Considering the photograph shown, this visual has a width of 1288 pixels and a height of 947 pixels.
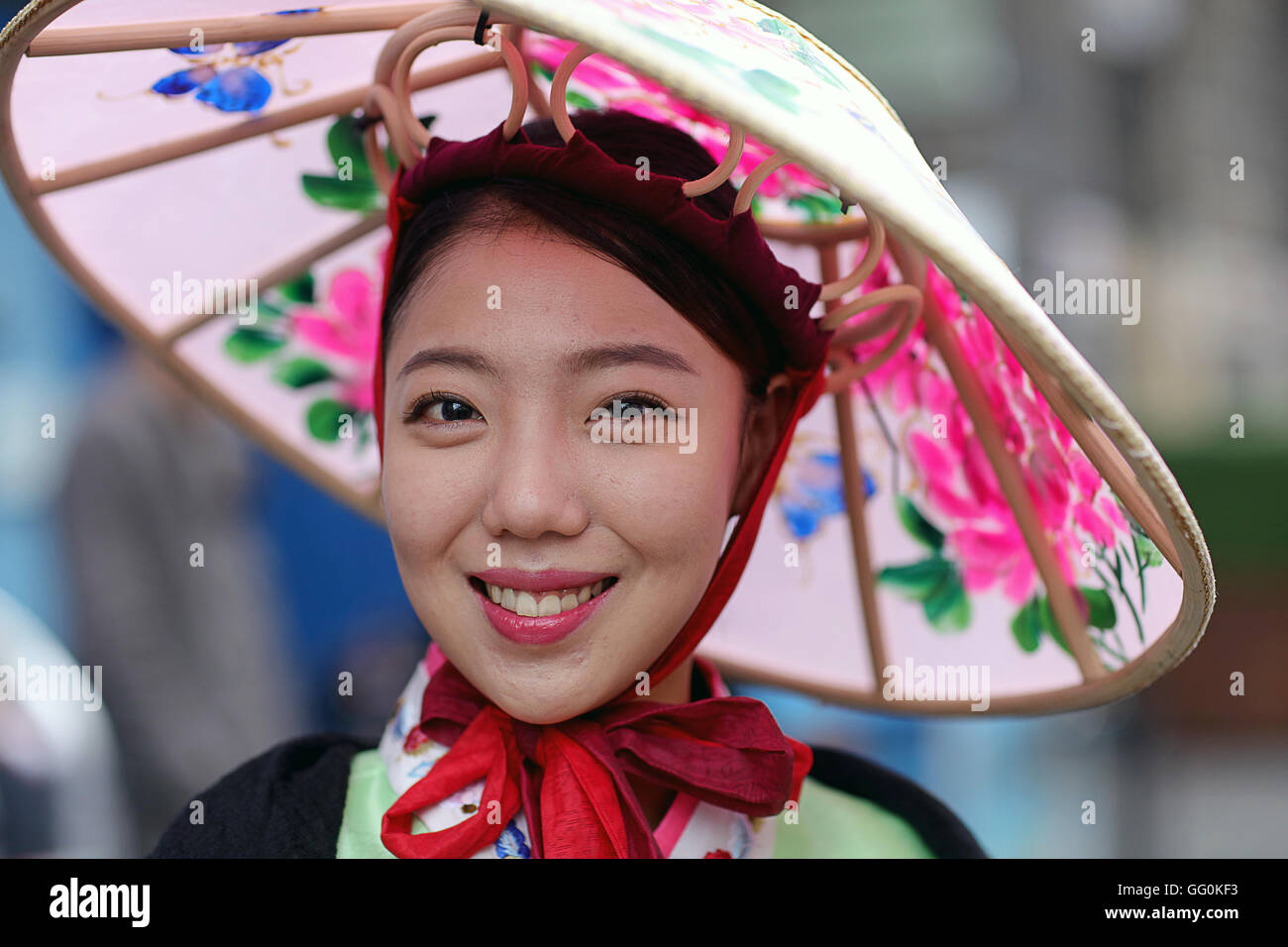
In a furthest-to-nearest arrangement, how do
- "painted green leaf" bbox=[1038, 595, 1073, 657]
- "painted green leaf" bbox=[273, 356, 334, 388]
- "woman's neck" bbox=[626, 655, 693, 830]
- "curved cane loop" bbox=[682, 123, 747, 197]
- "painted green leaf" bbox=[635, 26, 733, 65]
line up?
"painted green leaf" bbox=[273, 356, 334, 388]
"painted green leaf" bbox=[1038, 595, 1073, 657]
"woman's neck" bbox=[626, 655, 693, 830]
"curved cane loop" bbox=[682, 123, 747, 197]
"painted green leaf" bbox=[635, 26, 733, 65]

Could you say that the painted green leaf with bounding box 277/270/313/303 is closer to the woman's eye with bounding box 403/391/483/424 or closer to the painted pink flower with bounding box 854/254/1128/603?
the woman's eye with bounding box 403/391/483/424

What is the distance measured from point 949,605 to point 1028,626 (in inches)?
4.5

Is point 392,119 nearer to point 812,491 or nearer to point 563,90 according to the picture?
point 563,90

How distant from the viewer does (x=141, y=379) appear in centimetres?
299

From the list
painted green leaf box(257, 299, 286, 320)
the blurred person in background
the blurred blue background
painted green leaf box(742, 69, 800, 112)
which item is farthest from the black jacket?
the blurred person in background

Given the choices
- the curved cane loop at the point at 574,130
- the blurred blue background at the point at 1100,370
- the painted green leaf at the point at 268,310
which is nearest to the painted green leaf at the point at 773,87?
the curved cane loop at the point at 574,130

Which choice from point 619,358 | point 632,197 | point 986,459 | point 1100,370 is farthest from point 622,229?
point 1100,370

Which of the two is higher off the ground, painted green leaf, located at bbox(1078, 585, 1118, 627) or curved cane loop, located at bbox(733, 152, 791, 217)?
curved cane loop, located at bbox(733, 152, 791, 217)

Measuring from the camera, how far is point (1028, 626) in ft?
5.46

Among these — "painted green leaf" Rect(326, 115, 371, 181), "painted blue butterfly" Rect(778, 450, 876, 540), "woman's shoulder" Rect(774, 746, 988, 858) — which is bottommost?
"woman's shoulder" Rect(774, 746, 988, 858)

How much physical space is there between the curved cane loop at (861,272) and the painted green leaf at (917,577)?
405 mm

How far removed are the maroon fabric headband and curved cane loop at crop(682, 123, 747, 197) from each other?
0.04 feet

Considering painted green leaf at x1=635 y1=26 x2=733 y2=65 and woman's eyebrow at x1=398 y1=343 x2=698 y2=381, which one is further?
woman's eyebrow at x1=398 y1=343 x2=698 y2=381

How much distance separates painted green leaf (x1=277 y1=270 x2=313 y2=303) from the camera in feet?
5.84
